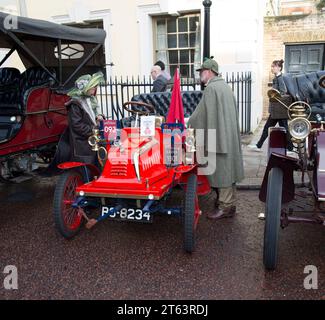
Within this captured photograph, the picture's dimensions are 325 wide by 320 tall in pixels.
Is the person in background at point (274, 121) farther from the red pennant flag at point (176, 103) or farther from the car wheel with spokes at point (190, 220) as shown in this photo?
the car wheel with spokes at point (190, 220)

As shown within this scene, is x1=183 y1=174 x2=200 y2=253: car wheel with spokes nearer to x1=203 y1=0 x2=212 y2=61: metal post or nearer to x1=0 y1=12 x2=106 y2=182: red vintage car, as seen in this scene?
x1=0 y1=12 x2=106 y2=182: red vintage car

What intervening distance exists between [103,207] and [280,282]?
1664mm

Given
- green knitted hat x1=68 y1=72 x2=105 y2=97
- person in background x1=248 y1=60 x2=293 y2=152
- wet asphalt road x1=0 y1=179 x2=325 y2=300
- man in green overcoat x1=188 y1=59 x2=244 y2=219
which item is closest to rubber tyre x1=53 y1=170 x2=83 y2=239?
wet asphalt road x1=0 y1=179 x2=325 y2=300

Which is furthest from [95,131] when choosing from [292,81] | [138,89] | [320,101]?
[138,89]

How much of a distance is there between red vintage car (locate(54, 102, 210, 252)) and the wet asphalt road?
252 millimetres

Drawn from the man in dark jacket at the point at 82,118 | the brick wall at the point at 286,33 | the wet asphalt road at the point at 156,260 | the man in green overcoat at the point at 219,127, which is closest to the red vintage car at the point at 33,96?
the man in dark jacket at the point at 82,118

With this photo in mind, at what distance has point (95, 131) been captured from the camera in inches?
150

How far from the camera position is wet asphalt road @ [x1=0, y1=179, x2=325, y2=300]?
2.83m

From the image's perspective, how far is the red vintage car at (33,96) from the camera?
14.7 feet

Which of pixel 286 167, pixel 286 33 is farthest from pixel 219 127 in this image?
pixel 286 33

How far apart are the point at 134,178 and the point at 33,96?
85.6 inches

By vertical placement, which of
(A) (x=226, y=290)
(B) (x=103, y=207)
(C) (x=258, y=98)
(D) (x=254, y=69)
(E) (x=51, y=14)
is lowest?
(A) (x=226, y=290)

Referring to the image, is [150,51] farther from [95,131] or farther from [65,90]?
[95,131]

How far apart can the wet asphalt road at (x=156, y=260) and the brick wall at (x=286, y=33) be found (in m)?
7.36
